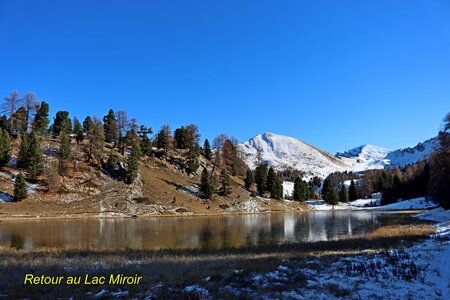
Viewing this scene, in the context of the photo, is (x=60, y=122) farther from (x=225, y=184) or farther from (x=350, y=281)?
(x=350, y=281)

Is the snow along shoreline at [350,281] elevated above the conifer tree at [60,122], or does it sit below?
below

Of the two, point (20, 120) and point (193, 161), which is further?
point (193, 161)

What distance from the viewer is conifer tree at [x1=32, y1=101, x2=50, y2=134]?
110 meters

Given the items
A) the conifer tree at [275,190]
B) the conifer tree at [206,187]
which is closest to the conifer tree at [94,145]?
the conifer tree at [206,187]

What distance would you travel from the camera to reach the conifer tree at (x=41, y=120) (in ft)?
360

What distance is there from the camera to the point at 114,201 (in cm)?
9362

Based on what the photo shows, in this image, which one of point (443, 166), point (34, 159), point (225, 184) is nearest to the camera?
point (443, 166)

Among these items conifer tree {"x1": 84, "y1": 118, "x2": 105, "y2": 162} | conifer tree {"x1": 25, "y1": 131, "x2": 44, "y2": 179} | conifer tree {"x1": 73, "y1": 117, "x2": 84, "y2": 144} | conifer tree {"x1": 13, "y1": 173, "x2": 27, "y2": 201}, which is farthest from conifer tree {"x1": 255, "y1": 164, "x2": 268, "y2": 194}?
conifer tree {"x1": 13, "y1": 173, "x2": 27, "y2": 201}

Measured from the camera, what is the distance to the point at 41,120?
361 ft

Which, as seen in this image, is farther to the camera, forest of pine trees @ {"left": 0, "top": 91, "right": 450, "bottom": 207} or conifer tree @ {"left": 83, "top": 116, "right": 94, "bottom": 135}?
conifer tree @ {"left": 83, "top": 116, "right": 94, "bottom": 135}

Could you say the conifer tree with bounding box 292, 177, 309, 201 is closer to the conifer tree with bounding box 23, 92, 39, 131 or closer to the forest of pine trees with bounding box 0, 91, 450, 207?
the forest of pine trees with bounding box 0, 91, 450, 207

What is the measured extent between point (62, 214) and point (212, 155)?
8498 cm

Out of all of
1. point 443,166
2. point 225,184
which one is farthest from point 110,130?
point 443,166

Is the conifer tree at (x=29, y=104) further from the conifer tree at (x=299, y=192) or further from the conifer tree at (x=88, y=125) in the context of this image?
the conifer tree at (x=299, y=192)
